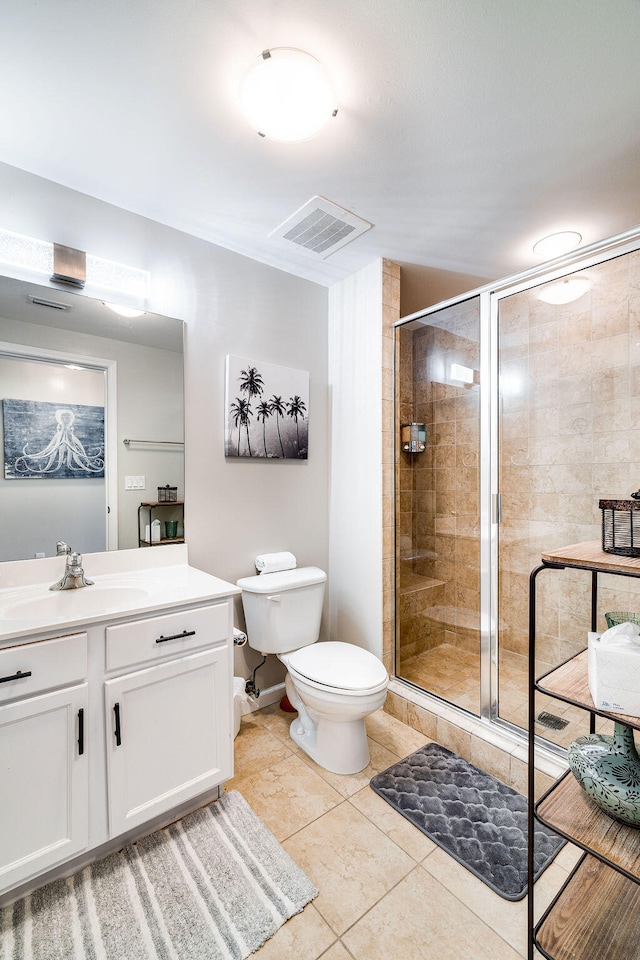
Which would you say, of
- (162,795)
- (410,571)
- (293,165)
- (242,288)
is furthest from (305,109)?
(162,795)

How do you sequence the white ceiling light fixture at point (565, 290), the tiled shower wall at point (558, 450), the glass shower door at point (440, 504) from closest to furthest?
the white ceiling light fixture at point (565, 290) < the tiled shower wall at point (558, 450) < the glass shower door at point (440, 504)

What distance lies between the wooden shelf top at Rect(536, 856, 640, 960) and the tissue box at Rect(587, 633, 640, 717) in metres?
0.58

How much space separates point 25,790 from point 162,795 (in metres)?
0.43

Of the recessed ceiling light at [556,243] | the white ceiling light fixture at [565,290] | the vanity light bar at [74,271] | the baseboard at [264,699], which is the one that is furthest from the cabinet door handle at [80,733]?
the recessed ceiling light at [556,243]

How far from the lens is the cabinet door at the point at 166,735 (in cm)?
133

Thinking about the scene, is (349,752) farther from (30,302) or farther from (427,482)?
(30,302)

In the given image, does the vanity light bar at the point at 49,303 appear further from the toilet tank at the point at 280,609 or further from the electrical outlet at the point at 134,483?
the toilet tank at the point at 280,609

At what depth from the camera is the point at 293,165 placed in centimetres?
156

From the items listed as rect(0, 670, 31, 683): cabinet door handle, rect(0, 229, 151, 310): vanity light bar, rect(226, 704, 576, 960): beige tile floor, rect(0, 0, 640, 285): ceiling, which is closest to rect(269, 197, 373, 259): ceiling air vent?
rect(0, 0, 640, 285): ceiling

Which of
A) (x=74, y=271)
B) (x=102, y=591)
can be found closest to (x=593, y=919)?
(x=102, y=591)

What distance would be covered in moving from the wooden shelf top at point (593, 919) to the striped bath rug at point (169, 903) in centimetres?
66

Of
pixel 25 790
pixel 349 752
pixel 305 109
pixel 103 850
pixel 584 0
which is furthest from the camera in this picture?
pixel 349 752

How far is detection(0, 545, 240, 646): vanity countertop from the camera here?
1.25 metres

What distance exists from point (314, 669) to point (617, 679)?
1.16 m
